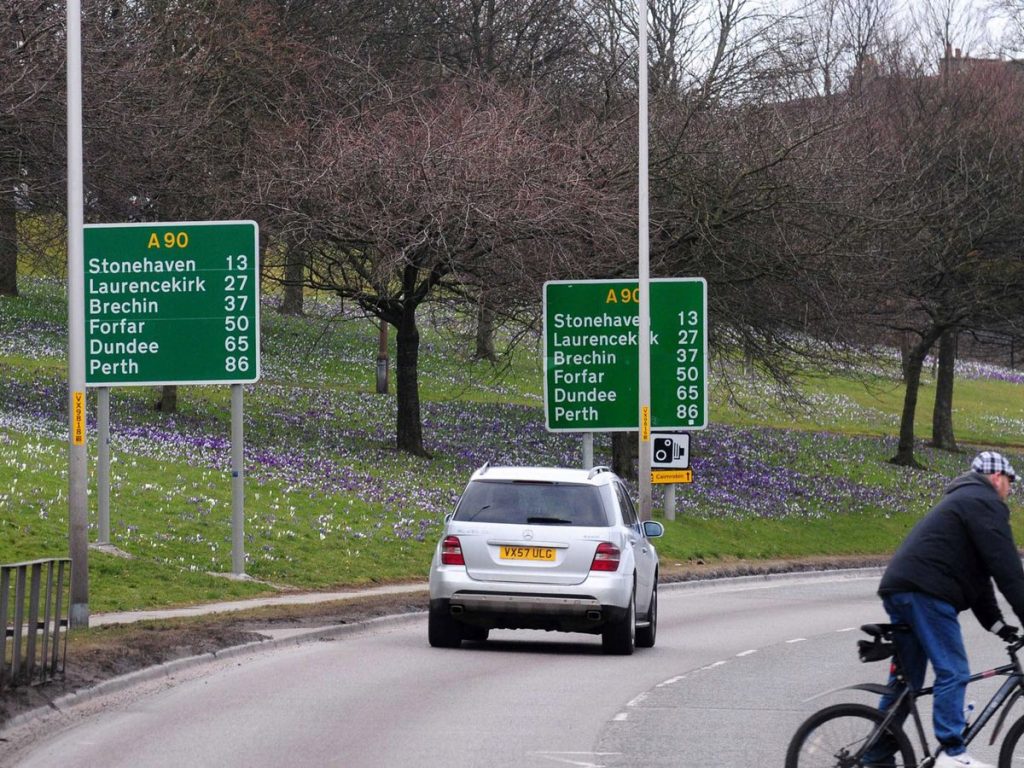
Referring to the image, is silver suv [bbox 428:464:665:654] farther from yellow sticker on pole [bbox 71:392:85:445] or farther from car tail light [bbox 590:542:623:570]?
yellow sticker on pole [bbox 71:392:85:445]

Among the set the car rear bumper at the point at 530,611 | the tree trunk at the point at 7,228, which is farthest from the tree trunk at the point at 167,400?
the car rear bumper at the point at 530,611

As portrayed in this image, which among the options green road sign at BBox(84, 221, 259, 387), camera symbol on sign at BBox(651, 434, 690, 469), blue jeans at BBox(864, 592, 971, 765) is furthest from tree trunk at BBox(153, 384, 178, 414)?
blue jeans at BBox(864, 592, 971, 765)

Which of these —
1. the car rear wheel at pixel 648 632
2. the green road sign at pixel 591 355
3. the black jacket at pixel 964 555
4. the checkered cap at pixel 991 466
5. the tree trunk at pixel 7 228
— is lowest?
the car rear wheel at pixel 648 632

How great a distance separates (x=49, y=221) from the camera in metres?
34.1

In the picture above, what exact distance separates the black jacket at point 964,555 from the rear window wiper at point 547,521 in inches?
307

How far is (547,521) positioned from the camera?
16.1m

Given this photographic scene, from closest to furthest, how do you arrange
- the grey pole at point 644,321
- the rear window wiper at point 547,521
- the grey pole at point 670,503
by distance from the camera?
the rear window wiper at point 547,521 → the grey pole at point 644,321 → the grey pole at point 670,503

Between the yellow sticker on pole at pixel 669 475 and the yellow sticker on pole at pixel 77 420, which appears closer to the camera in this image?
the yellow sticker on pole at pixel 77 420

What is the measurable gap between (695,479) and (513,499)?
72.7 feet

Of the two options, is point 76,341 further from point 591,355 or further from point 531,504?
point 591,355

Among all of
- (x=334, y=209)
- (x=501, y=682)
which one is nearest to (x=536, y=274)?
(x=334, y=209)

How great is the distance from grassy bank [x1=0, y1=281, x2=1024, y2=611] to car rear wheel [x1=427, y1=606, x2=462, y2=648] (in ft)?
13.8

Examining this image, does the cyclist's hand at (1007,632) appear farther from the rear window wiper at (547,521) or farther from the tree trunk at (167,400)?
the tree trunk at (167,400)

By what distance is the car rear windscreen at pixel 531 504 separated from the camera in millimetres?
16109
